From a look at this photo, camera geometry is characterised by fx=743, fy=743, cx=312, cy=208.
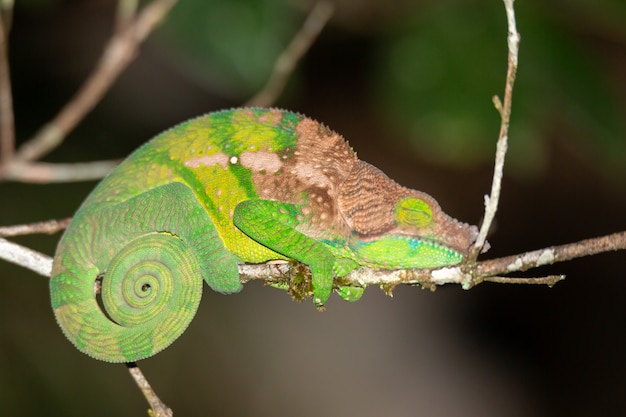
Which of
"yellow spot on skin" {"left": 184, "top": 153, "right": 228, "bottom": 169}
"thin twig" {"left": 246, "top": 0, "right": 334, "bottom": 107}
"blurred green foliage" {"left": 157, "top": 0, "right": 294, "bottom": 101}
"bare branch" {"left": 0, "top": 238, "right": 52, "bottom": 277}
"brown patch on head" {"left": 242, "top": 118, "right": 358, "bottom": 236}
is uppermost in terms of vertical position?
"blurred green foliage" {"left": 157, "top": 0, "right": 294, "bottom": 101}

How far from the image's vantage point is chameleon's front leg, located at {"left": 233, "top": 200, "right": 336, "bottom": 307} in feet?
6.31

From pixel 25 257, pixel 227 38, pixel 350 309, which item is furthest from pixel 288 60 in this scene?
pixel 350 309

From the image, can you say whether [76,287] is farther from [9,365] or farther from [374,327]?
[374,327]

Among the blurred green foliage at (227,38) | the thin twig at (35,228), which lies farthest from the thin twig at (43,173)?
the blurred green foliage at (227,38)

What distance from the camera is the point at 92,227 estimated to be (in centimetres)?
198

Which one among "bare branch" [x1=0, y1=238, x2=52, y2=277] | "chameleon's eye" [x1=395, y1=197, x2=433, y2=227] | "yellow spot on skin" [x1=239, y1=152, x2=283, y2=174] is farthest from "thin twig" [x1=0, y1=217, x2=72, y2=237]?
"chameleon's eye" [x1=395, y1=197, x2=433, y2=227]

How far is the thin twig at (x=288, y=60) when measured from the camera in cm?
300

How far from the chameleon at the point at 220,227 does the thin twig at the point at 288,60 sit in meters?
0.96

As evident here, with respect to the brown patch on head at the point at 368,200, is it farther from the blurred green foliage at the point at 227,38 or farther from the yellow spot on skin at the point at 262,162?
the blurred green foliage at the point at 227,38

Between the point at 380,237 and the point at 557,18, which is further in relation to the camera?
the point at 557,18

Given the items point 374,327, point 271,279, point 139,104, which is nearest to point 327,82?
point 139,104

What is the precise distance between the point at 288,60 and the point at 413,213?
1280mm

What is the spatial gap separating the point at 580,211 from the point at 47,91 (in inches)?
167

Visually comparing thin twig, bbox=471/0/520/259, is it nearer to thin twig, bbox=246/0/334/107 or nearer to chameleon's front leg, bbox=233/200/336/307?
chameleon's front leg, bbox=233/200/336/307
